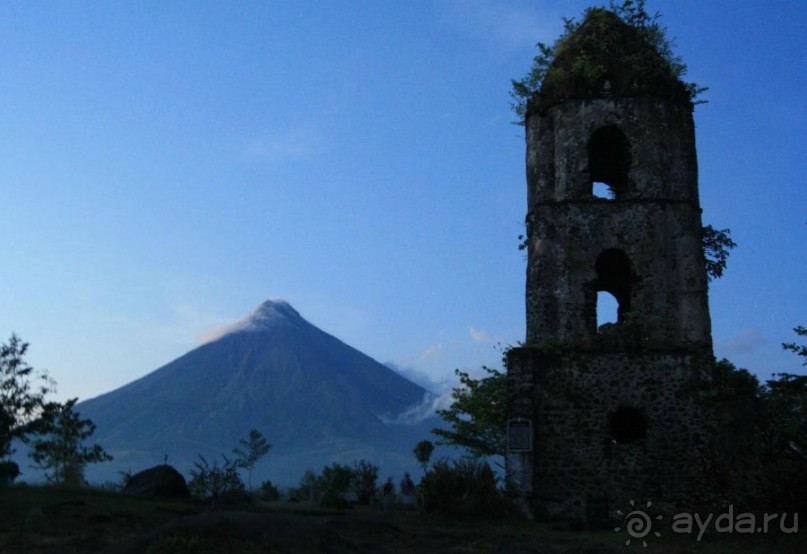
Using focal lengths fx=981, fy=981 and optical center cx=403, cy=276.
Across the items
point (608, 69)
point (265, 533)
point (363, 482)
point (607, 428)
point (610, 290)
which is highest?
point (608, 69)

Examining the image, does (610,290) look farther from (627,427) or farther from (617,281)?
(627,427)

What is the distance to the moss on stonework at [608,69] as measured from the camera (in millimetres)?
24266

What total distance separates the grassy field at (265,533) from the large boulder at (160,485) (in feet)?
3.88

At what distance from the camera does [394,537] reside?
16.2 metres

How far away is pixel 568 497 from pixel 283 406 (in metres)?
177

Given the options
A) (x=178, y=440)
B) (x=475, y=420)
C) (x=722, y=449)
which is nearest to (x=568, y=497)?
(x=722, y=449)

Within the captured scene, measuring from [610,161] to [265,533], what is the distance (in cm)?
1692

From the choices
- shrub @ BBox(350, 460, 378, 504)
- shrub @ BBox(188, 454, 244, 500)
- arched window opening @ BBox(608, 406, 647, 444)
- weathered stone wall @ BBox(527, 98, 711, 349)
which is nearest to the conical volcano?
shrub @ BBox(350, 460, 378, 504)

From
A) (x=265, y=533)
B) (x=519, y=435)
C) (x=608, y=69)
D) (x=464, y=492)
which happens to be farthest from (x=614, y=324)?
(x=265, y=533)

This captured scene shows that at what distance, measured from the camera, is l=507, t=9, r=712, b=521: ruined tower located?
2183 cm

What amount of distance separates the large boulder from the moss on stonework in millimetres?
13063

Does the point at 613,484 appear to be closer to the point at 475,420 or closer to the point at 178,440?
the point at 475,420

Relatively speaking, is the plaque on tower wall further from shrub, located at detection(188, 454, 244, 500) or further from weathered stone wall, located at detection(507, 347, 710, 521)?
shrub, located at detection(188, 454, 244, 500)

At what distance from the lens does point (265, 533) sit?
38.6 feet
